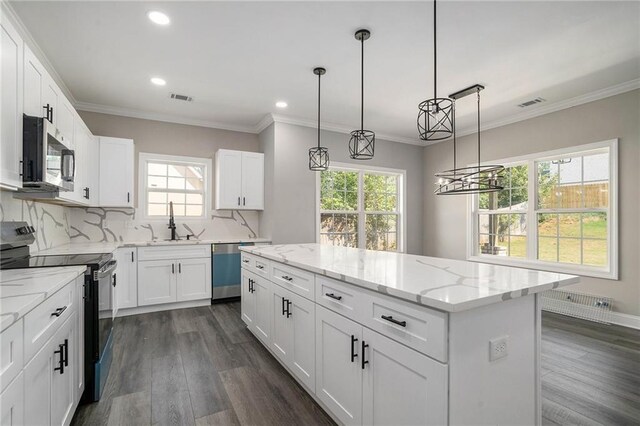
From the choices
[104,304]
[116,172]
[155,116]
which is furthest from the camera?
[155,116]

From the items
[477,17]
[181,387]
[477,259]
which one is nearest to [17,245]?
[181,387]

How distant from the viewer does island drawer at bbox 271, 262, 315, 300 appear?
213 centimetres

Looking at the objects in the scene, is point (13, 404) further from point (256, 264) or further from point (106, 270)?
point (256, 264)

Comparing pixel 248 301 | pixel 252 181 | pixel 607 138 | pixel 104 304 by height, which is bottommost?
pixel 248 301

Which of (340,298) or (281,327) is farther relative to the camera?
(281,327)

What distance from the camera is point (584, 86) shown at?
3746 millimetres

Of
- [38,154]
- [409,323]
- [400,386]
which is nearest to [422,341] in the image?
[409,323]

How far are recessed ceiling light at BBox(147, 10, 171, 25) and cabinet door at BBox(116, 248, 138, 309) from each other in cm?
270

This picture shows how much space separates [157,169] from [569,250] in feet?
19.2

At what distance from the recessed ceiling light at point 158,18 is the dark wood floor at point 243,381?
2.76 m

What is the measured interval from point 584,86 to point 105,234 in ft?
20.7

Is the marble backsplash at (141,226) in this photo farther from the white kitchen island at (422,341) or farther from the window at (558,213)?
the window at (558,213)

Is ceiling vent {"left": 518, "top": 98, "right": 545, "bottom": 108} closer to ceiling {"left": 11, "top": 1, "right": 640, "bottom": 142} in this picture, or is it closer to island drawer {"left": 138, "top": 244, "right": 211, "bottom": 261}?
ceiling {"left": 11, "top": 1, "right": 640, "bottom": 142}

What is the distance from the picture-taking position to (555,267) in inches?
170
